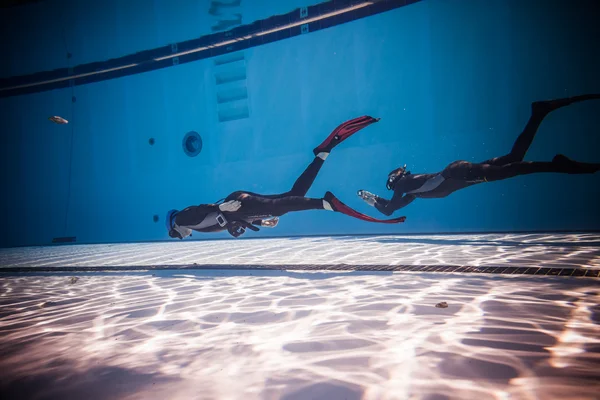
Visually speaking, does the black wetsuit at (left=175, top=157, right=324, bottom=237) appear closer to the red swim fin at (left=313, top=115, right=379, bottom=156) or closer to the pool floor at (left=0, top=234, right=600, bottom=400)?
the red swim fin at (left=313, top=115, right=379, bottom=156)

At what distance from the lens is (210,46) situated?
962cm

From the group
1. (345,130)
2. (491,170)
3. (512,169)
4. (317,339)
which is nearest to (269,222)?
(345,130)

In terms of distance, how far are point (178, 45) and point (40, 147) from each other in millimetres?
7092

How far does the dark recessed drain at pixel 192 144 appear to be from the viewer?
9.90m

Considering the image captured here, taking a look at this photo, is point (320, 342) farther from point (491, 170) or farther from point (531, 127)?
point (531, 127)

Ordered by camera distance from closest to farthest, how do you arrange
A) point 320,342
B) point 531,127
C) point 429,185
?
1. point 320,342
2. point 531,127
3. point 429,185

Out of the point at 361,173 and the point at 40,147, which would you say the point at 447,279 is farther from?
the point at 40,147

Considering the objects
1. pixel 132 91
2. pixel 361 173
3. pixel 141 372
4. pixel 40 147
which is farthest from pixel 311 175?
pixel 40 147

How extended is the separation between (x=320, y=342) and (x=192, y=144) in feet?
31.8

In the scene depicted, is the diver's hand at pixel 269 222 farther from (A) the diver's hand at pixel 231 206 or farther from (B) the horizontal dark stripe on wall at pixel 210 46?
(B) the horizontal dark stripe on wall at pixel 210 46

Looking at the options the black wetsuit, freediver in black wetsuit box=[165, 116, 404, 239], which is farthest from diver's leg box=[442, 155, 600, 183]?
the black wetsuit

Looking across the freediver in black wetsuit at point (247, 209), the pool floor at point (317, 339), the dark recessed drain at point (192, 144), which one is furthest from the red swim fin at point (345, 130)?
the dark recessed drain at point (192, 144)

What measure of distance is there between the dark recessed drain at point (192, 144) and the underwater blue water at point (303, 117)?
0.68ft

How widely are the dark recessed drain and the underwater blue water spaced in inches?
8.2
